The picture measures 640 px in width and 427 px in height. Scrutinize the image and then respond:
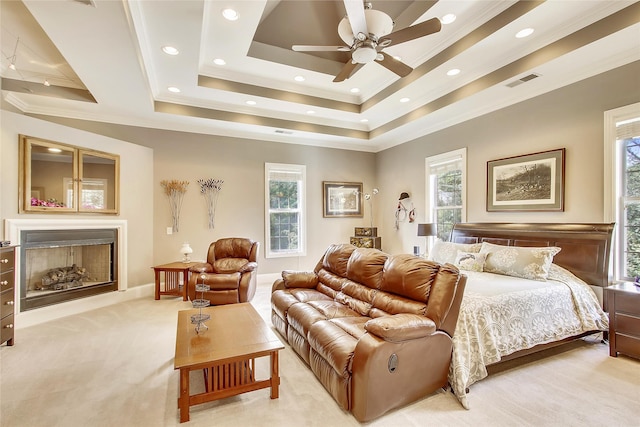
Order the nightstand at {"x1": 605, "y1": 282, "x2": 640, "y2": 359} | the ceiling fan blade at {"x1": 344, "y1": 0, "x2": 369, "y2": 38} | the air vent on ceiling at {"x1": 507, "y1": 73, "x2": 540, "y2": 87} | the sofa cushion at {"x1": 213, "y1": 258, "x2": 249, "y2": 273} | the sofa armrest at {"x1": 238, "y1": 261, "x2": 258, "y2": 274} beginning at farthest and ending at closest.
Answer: the sofa cushion at {"x1": 213, "y1": 258, "x2": 249, "y2": 273} < the sofa armrest at {"x1": 238, "y1": 261, "x2": 258, "y2": 274} < the air vent on ceiling at {"x1": 507, "y1": 73, "x2": 540, "y2": 87} < the nightstand at {"x1": 605, "y1": 282, "x2": 640, "y2": 359} < the ceiling fan blade at {"x1": 344, "y1": 0, "x2": 369, "y2": 38}

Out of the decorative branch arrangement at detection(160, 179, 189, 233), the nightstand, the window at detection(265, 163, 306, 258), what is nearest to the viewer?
the nightstand

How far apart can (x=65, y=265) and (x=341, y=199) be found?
16.2 feet

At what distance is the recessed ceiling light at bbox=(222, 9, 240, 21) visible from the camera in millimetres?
2857

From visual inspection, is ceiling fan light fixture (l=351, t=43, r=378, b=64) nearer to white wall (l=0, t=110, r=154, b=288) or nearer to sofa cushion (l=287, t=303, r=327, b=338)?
sofa cushion (l=287, t=303, r=327, b=338)

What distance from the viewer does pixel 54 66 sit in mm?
3906

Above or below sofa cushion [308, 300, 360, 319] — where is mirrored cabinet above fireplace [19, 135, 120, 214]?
above

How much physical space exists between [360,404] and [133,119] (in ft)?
17.6

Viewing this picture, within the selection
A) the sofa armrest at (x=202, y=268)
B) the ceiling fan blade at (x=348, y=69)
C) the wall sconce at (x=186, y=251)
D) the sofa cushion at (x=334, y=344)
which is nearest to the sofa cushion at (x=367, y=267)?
the sofa cushion at (x=334, y=344)

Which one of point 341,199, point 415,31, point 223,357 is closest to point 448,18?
point 415,31

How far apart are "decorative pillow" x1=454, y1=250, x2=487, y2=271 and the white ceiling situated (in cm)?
214

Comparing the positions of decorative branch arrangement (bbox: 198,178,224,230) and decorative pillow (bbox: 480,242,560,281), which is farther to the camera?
decorative branch arrangement (bbox: 198,178,224,230)

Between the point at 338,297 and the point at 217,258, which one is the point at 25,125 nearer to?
the point at 217,258

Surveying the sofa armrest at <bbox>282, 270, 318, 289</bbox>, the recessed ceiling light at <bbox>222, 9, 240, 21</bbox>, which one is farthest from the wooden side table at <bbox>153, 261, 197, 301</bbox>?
the recessed ceiling light at <bbox>222, 9, 240, 21</bbox>

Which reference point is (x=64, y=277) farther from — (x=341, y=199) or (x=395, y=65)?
(x=395, y=65)
